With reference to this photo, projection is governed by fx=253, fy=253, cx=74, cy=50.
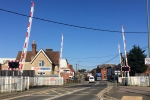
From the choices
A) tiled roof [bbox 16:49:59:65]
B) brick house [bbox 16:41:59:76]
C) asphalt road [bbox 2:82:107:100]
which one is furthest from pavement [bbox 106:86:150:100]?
tiled roof [bbox 16:49:59:65]

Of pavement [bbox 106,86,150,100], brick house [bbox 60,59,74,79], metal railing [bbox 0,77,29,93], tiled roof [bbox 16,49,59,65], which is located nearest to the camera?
pavement [bbox 106,86,150,100]

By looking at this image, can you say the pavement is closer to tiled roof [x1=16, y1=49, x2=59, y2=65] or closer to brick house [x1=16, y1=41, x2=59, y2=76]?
brick house [x1=16, y1=41, x2=59, y2=76]

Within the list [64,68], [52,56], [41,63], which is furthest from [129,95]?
[52,56]

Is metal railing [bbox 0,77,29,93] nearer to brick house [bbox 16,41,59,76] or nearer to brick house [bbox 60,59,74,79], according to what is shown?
brick house [bbox 60,59,74,79]

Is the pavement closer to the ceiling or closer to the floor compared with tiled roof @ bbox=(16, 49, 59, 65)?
closer to the floor

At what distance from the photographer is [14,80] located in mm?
27391

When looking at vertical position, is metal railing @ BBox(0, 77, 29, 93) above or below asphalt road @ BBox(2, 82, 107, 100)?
above

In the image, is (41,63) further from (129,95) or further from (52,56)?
(129,95)

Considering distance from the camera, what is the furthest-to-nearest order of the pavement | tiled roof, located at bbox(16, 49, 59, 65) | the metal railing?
tiled roof, located at bbox(16, 49, 59, 65)
the metal railing
the pavement

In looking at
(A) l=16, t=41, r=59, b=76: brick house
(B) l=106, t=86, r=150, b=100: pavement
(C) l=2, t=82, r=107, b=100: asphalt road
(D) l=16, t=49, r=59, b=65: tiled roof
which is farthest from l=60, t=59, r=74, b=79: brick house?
(B) l=106, t=86, r=150, b=100: pavement

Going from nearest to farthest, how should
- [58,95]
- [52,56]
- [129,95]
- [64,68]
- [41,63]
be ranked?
[129,95]
[58,95]
[41,63]
[64,68]
[52,56]

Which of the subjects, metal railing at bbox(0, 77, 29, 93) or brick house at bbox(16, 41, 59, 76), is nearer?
metal railing at bbox(0, 77, 29, 93)

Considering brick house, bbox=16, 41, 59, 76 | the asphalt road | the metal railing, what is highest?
brick house, bbox=16, 41, 59, 76

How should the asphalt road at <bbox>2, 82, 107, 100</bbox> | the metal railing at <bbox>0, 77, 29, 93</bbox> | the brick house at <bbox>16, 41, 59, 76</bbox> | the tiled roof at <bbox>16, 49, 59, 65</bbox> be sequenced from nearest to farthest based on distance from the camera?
the asphalt road at <bbox>2, 82, 107, 100</bbox>, the metal railing at <bbox>0, 77, 29, 93</bbox>, the brick house at <bbox>16, 41, 59, 76</bbox>, the tiled roof at <bbox>16, 49, 59, 65</bbox>
